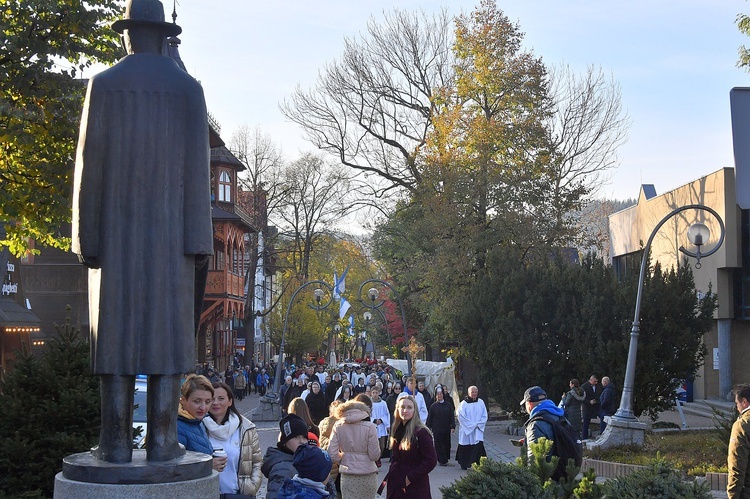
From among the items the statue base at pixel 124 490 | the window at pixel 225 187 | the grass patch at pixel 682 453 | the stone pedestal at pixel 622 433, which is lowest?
the grass patch at pixel 682 453

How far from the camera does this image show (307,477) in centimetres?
803

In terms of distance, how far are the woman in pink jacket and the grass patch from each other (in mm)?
6510

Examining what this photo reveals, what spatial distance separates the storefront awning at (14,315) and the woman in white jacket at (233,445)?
1786 cm

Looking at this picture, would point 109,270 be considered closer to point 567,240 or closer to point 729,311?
point 567,240

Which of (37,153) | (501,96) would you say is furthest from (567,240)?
(37,153)

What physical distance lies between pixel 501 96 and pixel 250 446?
3213 cm

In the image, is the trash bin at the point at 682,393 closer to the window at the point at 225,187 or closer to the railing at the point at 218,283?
the railing at the point at 218,283

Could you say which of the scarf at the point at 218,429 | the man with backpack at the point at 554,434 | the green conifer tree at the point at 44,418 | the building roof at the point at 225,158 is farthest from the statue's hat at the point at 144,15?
the building roof at the point at 225,158

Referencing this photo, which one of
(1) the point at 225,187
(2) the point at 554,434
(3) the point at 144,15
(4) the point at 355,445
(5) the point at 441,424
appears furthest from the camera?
(1) the point at 225,187

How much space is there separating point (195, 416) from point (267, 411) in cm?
2889

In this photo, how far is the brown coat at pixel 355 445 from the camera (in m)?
11.3

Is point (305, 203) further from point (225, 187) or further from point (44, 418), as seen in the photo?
point (44, 418)

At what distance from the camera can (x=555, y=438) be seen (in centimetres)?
973

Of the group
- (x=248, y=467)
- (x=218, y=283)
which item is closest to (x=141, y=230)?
(x=248, y=467)
